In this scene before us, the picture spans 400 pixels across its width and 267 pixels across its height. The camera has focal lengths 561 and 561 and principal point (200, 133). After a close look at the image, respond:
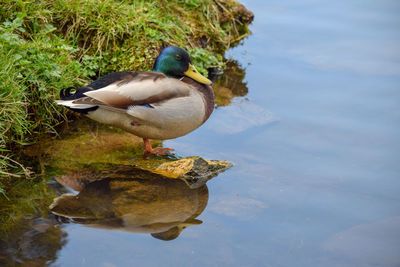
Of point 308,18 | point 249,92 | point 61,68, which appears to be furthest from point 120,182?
point 308,18

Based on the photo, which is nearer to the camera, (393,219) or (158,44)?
(393,219)

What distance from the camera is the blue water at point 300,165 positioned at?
11.1 feet

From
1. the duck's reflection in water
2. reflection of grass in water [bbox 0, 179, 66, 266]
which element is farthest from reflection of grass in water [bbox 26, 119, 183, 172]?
reflection of grass in water [bbox 0, 179, 66, 266]

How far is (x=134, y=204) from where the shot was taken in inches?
149

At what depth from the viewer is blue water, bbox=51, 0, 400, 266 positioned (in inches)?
133

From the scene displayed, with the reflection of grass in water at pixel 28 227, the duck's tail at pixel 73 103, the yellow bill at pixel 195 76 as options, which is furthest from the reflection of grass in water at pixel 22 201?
the yellow bill at pixel 195 76

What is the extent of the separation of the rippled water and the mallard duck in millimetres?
419

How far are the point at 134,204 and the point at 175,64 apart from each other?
125 cm

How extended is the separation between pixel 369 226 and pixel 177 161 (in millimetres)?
1475

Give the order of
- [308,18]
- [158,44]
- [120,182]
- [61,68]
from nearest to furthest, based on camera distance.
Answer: [120,182] < [61,68] < [158,44] < [308,18]

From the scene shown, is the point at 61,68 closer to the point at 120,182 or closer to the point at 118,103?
the point at 118,103

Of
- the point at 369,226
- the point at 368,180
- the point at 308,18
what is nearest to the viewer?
the point at 369,226

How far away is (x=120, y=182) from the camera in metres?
4.07

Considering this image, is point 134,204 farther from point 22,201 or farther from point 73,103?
point 73,103
